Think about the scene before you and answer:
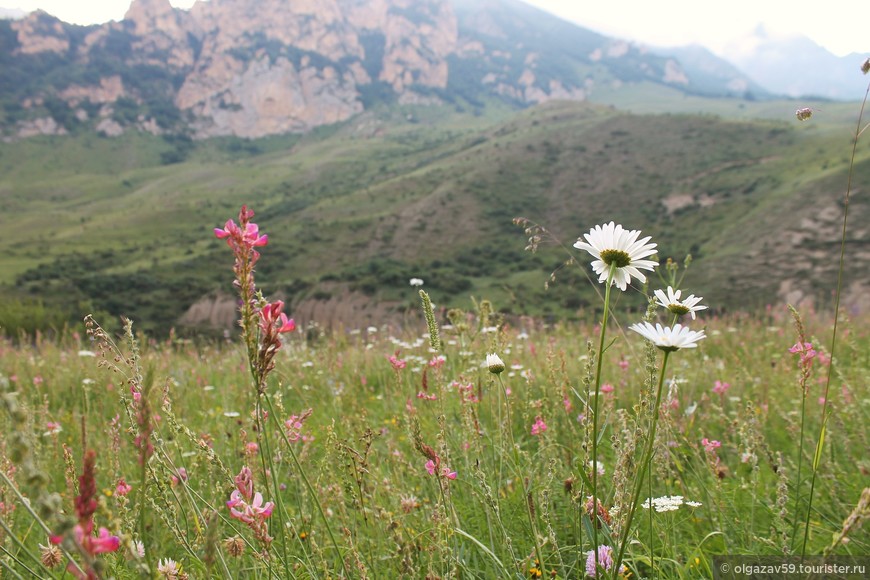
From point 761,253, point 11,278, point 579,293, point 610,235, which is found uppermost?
point 610,235

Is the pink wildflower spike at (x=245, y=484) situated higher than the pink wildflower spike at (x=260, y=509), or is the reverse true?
the pink wildflower spike at (x=245, y=484)

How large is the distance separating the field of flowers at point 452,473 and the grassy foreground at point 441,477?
0.06 ft

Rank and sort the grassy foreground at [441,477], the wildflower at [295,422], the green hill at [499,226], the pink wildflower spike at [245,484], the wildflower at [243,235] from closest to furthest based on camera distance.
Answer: the wildflower at [243,235] < the pink wildflower spike at [245,484] < the grassy foreground at [441,477] < the wildflower at [295,422] < the green hill at [499,226]

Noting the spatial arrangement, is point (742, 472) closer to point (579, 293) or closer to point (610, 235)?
point (610, 235)

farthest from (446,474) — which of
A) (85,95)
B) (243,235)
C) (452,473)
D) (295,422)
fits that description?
(85,95)

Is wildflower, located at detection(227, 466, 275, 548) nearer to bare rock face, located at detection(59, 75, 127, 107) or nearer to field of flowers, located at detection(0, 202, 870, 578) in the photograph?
field of flowers, located at detection(0, 202, 870, 578)

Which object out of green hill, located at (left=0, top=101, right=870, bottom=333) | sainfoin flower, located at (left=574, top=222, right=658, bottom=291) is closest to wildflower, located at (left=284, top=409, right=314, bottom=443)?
sainfoin flower, located at (left=574, top=222, right=658, bottom=291)

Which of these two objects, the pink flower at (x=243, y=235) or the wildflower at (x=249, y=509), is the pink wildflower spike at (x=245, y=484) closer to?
the wildflower at (x=249, y=509)

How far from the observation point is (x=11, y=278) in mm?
56094

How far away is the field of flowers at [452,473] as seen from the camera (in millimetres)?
1192

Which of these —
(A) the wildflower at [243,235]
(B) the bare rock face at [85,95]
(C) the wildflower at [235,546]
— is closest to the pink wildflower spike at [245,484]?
(C) the wildflower at [235,546]

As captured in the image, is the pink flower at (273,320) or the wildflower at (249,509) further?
the wildflower at (249,509)

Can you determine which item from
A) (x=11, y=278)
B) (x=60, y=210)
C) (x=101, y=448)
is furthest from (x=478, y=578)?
(x=60, y=210)

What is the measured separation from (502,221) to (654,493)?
185 feet
